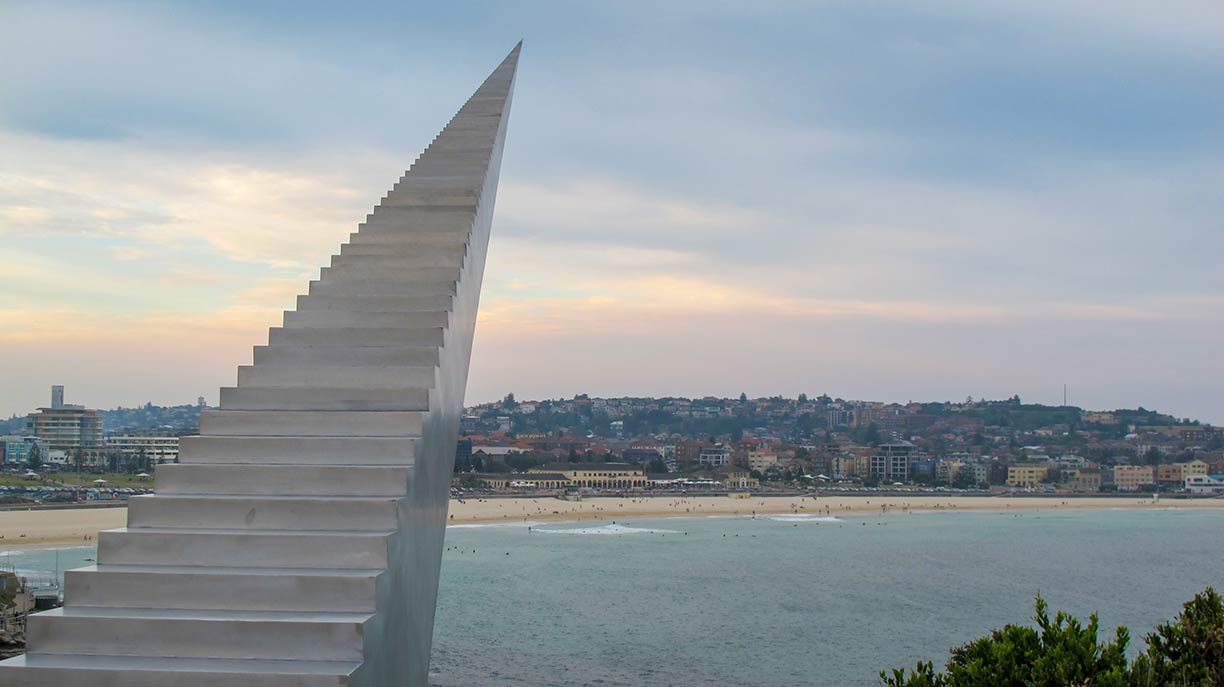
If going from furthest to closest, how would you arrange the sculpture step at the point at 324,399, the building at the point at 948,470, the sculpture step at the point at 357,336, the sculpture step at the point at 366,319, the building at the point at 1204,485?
the building at the point at 948,470
the building at the point at 1204,485
the sculpture step at the point at 366,319
the sculpture step at the point at 357,336
the sculpture step at the point at 324,399

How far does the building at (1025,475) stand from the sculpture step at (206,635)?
12456 cm

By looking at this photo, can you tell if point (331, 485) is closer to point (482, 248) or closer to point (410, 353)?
point (410, 353)

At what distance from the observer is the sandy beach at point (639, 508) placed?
52281 millimetres

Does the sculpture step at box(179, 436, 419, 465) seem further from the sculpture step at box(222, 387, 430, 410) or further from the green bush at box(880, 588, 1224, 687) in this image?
the green bush at box(880, 588, 1224, 687)

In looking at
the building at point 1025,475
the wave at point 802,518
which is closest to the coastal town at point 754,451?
the building at point 1025,475

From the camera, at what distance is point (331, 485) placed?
5945 mm

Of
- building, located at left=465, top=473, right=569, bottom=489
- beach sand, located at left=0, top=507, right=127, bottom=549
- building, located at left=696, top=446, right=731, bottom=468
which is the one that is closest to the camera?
beach sand, located at left=0, top=507, right=127, bottom=549

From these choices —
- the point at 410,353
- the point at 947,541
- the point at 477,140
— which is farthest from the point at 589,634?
the point at 947,541

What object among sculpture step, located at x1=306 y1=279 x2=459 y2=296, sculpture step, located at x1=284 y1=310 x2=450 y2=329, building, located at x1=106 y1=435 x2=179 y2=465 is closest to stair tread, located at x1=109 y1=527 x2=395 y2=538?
sculpture step, located at x1=284 y1=310 x2=450 y2=329

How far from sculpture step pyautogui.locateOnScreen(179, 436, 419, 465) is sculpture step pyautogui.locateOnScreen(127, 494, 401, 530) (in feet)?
0.97

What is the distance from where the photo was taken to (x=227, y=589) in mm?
5371

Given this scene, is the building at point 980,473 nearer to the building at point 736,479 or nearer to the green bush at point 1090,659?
the building at point 736,479

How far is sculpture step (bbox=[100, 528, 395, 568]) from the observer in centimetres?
549

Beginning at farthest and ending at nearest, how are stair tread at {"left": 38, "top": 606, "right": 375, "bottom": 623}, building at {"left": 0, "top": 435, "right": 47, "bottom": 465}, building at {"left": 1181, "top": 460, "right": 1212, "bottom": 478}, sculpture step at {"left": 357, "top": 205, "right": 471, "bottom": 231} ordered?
1. building at {"left": 1181, "top": 460, "right": 1212, "bottom": 478}
2. building at {"left": 0, "top": 435, "right": 47, "bottom": 465}
3. sculpture step at {"left": 357, "top": 205, "right": 471, "bottom": 231}
4. stair tread at {"left": 38, "top": 606, "right": 375, "bottom": 623}
